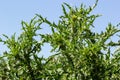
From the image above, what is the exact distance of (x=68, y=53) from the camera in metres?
9.05

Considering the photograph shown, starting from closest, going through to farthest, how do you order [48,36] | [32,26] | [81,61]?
[81,61], [48,36], [32,26]

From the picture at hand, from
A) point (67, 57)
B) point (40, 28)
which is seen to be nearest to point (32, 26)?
point (40, 28)

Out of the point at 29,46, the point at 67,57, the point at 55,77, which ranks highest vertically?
the point at 29,46

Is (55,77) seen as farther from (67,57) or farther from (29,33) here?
(29,33)

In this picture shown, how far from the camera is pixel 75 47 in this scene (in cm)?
884

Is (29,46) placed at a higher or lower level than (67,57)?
higher

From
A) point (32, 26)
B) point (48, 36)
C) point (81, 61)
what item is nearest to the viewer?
point (81, 61)

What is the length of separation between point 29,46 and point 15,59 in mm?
637

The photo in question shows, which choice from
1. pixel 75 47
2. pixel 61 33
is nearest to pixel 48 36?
pixel 61 33

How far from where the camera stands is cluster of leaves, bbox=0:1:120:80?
8.86m

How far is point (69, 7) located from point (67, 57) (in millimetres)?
1999

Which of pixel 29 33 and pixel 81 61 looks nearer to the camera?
pixel 81 61

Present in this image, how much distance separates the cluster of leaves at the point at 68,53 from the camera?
886 cm

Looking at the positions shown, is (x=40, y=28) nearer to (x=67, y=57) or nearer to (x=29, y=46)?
(x=29, y=46)
